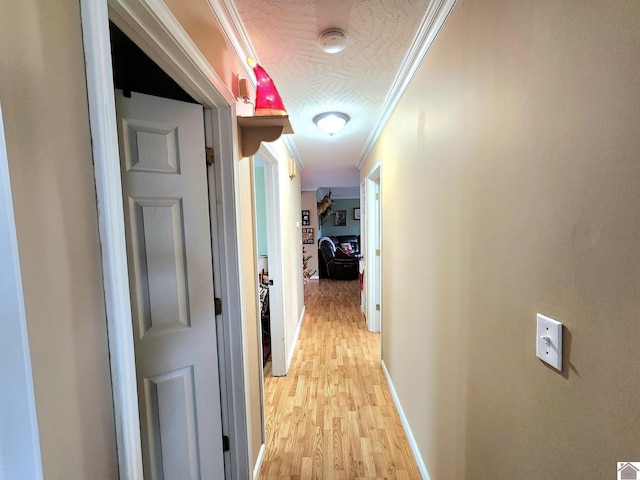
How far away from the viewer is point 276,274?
264 cm

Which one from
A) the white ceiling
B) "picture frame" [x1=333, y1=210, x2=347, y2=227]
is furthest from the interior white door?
"picture frame" [x1=333, y1=210, x2=347, y2=227]

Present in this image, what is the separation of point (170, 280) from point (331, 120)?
1799mm

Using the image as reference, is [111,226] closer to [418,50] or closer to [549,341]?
[549,341]

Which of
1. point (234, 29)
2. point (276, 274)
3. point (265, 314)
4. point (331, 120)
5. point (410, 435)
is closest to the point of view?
point (234, 29)

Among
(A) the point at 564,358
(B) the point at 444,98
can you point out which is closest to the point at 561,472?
(A) the point at 564,358

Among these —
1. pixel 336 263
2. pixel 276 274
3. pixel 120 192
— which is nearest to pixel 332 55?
pixel 120 192

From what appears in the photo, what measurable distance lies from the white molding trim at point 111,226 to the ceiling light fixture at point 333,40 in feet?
3.32

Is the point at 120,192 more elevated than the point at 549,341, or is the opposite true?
the point at 120,192

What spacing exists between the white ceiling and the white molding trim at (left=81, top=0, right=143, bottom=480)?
0.82 metres

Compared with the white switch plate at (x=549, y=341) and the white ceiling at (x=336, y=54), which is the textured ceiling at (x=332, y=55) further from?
the white switch plate at (x=549, y=341)

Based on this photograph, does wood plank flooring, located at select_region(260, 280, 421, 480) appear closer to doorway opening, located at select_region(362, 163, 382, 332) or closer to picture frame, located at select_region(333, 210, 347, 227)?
doorway opening, located at select_region(362, 163, 382, 332)

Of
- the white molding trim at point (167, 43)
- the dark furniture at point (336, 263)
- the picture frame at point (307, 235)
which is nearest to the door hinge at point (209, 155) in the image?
the white molding trim at point (167, 43)

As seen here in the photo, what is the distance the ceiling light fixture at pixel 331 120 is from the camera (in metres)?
→ 2.29

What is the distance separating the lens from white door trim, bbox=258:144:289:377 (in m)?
2.54
